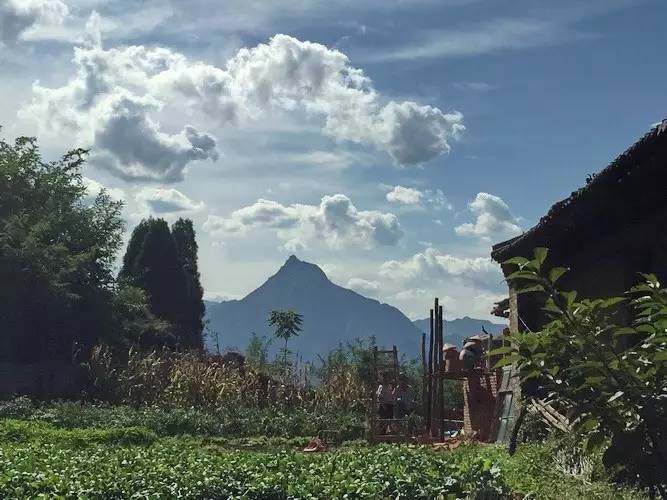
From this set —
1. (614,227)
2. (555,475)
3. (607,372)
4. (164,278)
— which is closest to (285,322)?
(164,278)

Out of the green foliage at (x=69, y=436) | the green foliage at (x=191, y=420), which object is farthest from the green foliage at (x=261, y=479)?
the green foliage at (x=191, y=420)

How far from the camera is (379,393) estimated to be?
2214cm

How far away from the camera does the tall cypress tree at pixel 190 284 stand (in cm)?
4402

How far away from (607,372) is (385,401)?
62.3 ft

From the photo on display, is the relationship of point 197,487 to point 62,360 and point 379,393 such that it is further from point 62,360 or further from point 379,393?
point 62,360

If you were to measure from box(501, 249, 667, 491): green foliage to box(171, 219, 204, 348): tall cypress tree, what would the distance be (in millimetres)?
39457

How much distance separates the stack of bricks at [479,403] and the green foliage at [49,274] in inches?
603

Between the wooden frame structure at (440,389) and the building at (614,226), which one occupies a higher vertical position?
the building at (614,226)

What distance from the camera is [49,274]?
2955 cm

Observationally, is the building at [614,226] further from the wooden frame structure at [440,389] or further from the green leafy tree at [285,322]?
the green leafy tree at [285,322]

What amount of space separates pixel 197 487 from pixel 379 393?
44.7 ft

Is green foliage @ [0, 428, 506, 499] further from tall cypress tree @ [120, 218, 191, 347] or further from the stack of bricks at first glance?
tall cypress tree @ [120, 218, 191, 347]

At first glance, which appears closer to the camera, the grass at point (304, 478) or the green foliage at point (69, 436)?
the grass at point (304, 478)

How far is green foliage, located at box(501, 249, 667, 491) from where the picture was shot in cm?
330
